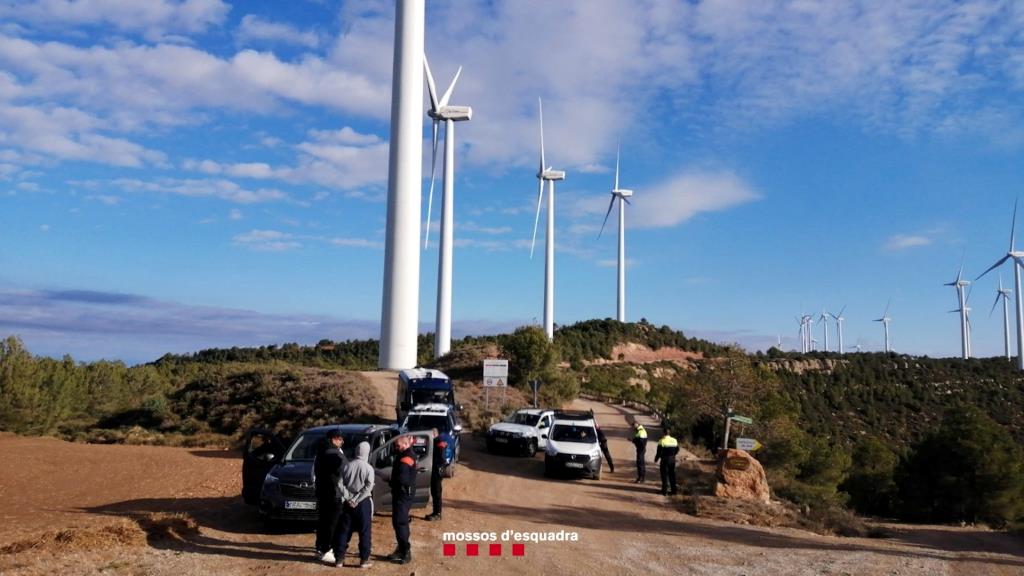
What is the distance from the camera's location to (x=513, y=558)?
12125 mm

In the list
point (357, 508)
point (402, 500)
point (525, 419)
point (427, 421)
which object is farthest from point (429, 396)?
point (357, 508)

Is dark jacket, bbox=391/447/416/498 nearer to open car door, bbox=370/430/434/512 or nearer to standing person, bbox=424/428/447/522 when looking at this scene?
open car door, bbox=370/430/434/512

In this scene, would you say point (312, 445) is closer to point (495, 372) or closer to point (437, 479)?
point (437, 479)

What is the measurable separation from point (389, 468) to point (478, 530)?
6.73 ft

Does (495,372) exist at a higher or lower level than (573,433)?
higher

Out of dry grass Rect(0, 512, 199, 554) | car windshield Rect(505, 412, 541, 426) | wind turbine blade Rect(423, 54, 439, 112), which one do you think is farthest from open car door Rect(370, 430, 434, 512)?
wind turbine blade Rect(423, 54, 439, 112)

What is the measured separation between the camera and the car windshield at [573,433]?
77.7 feet

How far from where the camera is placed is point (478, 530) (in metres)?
14.2

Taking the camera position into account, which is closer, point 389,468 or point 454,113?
point 389,468

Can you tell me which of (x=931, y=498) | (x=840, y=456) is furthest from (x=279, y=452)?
(x=840, y=456)

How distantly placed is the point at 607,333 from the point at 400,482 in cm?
8372

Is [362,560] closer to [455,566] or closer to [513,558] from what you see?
[455,566]

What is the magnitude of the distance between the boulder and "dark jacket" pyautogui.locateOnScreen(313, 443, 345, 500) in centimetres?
1260

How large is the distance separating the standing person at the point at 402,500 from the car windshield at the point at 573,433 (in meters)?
12.6
